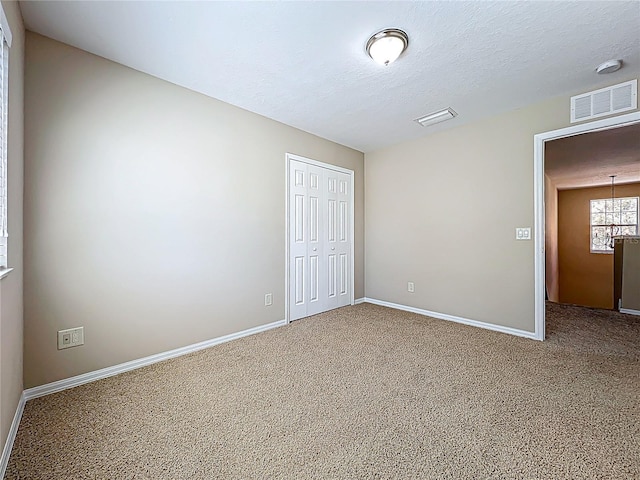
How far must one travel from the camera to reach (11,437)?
1.47 m

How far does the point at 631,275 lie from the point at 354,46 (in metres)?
5.11

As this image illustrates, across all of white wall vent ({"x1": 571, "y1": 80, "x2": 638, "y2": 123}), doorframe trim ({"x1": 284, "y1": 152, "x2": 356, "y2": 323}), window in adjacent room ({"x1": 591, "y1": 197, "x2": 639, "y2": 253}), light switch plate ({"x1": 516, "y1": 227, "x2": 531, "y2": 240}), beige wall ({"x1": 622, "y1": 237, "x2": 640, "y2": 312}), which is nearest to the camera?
white wall vent ({"x1": 571, "y1": 80, "x2": 638, "y2": 123})

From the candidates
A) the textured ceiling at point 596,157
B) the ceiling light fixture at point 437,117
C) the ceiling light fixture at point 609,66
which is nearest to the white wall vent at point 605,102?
the ceiling light fixture at point 609,66

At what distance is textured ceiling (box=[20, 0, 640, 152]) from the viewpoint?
172cm

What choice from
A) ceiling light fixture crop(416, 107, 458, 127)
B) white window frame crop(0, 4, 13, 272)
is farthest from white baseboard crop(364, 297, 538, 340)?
white window frame crop(0, 4, 13, 272)

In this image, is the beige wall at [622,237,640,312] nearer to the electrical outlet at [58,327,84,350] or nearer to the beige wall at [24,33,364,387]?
the beige wall at [24,33,364,387]

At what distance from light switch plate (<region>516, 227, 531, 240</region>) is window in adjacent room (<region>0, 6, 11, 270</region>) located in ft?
13.1

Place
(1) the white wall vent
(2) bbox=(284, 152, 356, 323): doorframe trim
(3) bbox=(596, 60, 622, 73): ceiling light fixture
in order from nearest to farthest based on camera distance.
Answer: (3) bbox=(596, 60, 622, 73): ceiling light fixture
(1) the white wall vent
(2) bbox=(284, 152, 356, 323): doorframe trim

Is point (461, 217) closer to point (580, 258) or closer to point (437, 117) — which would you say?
point (437, 117)

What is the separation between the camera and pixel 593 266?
7.00 meters

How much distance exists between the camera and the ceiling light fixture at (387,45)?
74.6 inches

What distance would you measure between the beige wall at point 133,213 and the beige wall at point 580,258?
790 centimetres

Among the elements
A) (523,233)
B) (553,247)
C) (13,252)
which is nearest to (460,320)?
(523,233)

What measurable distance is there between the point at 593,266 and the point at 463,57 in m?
7.65
